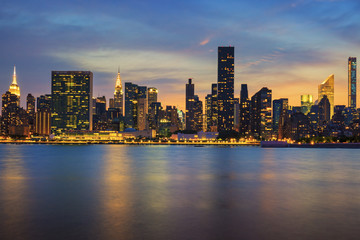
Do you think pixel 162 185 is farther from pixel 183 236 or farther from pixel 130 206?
pixel 183 236

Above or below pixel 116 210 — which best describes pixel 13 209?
below

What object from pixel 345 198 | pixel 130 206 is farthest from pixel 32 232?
pixel 345 198

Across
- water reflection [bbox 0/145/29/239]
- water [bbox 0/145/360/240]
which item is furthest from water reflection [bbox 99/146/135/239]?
water reflection [bbox 0/145/29/239]

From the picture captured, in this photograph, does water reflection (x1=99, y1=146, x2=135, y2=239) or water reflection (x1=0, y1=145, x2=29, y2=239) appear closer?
water reflection (x1=99, y1=146, x2=135, y2=239)

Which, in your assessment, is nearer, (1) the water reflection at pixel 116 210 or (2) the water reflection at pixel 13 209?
(1) the water reflection at pixel 116 210

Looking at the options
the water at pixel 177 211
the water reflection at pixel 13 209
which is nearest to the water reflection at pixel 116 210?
the water at pixel 177 211

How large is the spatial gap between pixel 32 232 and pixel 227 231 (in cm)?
1328

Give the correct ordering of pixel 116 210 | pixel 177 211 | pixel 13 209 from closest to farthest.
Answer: pixel 177 211 → pixel 116 210 → pixel 13 209

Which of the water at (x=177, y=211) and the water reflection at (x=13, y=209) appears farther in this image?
the water reflection at (x=13, y=209)

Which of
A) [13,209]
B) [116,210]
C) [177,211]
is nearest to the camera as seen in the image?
[177,211]

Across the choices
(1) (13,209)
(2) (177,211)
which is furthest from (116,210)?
(1) (13,209)

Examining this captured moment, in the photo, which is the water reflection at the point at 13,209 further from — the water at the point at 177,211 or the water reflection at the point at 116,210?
the water reflection at the point at 116,210

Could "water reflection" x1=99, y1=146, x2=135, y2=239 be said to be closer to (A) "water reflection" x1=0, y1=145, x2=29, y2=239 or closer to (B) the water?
(B) the water

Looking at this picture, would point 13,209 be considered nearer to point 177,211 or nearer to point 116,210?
point 116,210
